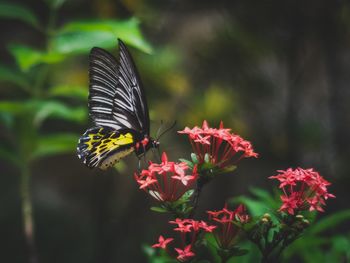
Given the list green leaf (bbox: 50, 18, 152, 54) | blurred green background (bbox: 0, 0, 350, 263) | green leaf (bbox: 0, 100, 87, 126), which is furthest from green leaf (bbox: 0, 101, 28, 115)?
blurred green background (bbox: 0, 0, 350, 263)

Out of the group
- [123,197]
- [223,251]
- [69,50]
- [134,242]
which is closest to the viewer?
[223,251]

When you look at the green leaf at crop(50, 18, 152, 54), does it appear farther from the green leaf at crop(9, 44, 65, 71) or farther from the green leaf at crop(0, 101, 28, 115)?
the green leaf at crop(0, 101, 28, 115)

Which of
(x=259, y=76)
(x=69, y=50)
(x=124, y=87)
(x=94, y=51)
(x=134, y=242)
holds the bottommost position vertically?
(x=134, y=242)

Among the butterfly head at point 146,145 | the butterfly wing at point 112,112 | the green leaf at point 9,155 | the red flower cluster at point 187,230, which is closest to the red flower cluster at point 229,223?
the red flower cluster at point 187,230

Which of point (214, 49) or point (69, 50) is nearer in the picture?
point (69, 50)

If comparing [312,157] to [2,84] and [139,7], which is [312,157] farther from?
[2,84]

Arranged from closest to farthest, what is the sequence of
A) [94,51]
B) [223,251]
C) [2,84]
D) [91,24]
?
[223,251] < [94,51] < [91,24] < [2,84]

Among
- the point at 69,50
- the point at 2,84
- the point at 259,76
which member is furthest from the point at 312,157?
the point at 69,50
